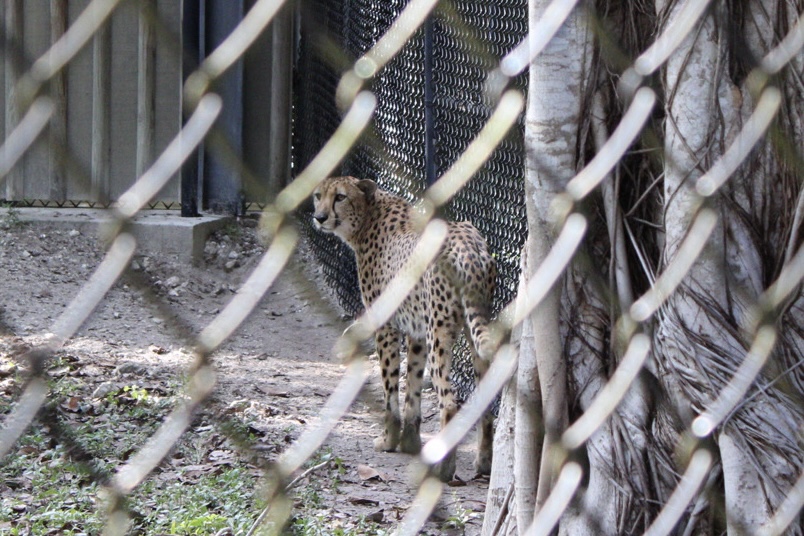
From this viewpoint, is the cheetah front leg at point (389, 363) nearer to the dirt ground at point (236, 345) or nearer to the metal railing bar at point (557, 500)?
the dirt ground at point (236, 345)

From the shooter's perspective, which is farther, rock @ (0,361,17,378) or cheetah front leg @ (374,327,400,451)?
rock @ (0,361,17,378)

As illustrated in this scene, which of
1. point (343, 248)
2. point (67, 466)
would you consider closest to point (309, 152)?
point (343, 248)

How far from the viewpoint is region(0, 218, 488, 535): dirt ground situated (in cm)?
459

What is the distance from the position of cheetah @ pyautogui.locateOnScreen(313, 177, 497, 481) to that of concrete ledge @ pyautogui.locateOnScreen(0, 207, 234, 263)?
2.26m

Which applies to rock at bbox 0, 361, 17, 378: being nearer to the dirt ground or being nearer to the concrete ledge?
the dirt ground

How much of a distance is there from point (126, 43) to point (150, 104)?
473mm

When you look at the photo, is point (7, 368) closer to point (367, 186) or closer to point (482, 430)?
point (367, 186)

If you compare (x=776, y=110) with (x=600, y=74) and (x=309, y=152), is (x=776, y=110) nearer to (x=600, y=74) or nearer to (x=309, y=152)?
(x=600, y=74)

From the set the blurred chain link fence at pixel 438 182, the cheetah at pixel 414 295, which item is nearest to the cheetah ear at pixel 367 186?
the cheetah at pixel 414 295

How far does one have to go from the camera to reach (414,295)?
5.06 metres

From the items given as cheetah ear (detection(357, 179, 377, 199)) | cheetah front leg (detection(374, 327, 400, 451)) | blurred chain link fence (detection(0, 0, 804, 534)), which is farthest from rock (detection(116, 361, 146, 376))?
blurred chain link fence (detection(0, 0, 804, 534))

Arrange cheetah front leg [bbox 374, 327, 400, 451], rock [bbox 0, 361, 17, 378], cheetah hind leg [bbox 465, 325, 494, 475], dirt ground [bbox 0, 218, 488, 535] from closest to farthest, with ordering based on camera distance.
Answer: dirt ground [bbox 0, 218, 488, 535] → cheetah hind leg [bbox 465, 325, 494, 475] → cheetah front leg [bbox 374, 327, 400, 451] → rock [bbox 0, 361, 17, 378]

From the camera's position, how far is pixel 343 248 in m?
7.21

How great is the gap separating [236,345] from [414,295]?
6.66ft
